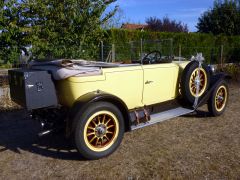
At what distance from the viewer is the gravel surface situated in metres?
3.41

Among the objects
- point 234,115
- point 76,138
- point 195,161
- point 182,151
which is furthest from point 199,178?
point 234,115

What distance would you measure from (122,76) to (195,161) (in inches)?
58.2

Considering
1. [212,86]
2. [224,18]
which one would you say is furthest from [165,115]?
[224,18]

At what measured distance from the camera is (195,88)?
513 cm

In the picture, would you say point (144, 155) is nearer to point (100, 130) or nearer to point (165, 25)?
point (100, 130)

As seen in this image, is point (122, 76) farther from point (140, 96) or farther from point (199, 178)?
point (199, 178)

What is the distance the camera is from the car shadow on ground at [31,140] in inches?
161

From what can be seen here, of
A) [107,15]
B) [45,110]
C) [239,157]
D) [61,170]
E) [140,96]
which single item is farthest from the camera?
[107,15]

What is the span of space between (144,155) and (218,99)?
2418mm

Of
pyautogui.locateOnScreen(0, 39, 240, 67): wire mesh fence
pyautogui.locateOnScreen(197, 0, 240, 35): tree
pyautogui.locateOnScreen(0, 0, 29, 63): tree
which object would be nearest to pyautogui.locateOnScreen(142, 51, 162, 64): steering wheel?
pyautogui.locateOnScreen(0, 39, 240, 67): wire mesh fence

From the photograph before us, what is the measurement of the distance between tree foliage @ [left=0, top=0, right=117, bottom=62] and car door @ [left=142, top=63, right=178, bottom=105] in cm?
391

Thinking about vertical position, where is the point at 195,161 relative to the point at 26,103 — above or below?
below

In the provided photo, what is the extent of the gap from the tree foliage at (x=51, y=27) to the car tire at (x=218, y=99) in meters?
4.14

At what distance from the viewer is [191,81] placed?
198 inches
